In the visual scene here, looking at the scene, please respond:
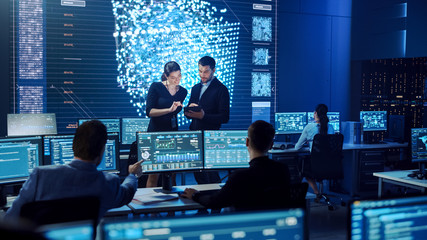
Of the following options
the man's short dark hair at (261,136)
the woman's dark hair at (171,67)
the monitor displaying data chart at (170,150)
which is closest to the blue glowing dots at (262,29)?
the woman's dark hair at (171,67)

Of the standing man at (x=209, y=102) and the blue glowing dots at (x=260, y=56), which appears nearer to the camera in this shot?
the standing man at (x=209, y=102)

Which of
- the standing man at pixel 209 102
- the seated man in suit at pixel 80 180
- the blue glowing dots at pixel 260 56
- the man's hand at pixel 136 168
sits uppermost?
the blue glowing dots at pixel 260 56

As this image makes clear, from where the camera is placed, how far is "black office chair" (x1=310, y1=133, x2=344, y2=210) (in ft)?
19.2

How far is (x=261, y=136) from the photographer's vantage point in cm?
271

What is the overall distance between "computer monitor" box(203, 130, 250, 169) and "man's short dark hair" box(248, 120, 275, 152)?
3.73 ft

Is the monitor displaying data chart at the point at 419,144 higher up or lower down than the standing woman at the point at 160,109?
lower down

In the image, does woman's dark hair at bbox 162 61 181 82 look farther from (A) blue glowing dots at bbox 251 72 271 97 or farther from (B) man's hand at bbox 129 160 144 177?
(B) man's hand at bbox 129 160 144 177

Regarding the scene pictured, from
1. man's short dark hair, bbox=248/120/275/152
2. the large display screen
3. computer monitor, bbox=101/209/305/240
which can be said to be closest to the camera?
computer monitor, bbox=101/209/305/240

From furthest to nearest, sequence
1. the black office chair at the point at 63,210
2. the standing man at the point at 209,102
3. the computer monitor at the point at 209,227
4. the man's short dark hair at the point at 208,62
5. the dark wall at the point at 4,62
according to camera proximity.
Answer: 1. the dark wall at the point at 4,62
2. the man's short dark hair at the point at 208,62
3. the standing man at the point at 209,102
4. the black office chair at the point at 63,210
5. the computer monitor at the point at 209,227

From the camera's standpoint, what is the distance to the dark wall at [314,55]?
7.84 m

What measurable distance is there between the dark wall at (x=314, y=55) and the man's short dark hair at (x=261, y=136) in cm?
514

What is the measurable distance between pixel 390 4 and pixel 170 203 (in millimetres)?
6169

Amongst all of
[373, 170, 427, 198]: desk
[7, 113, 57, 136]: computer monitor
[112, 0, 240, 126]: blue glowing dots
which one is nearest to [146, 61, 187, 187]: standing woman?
[112, 0, 240, 126]: blue glowing dots

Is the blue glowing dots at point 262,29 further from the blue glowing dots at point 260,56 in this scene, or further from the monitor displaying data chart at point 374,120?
the monitor displaying data chart at point 374,120
